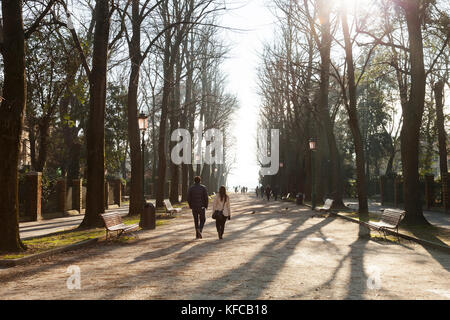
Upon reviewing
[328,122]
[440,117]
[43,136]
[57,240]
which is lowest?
[57,240]

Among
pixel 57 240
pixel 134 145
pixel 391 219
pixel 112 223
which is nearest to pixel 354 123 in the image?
pixel 391 219

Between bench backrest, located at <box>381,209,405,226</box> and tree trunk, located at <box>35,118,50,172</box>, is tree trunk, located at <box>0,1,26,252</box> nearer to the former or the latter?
bench backrest, located at <box>381,209,405,226</box>

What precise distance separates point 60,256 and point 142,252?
5.88ft

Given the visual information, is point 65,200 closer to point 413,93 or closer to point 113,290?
point 413,93

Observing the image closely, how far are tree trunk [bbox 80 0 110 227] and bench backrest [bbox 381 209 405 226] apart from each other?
9.18 m

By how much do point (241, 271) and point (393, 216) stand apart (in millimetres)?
7193

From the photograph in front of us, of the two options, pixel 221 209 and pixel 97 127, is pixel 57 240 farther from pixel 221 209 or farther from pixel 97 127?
pixel 97 127

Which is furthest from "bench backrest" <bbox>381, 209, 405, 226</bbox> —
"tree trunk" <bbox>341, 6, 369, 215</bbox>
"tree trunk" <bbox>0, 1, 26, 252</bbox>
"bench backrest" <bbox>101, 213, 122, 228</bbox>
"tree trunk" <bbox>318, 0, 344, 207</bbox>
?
"tree trunk" <bbox>318, 0, 344, 207</bbox>

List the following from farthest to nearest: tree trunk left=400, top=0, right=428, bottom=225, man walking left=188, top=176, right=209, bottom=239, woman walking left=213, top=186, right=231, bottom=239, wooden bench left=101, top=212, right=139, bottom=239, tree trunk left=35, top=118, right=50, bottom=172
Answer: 1. tree trunk left=35, top=118, right=50, bottom=172
2. tree trunk left=400, top=0, right=428, bottom=225
3. man walking left=188, top=176, right=209, bottom=239
4. woman walking left=213, top=186, right=231, bottom=239
5. wooden bench left=101, top=212, right=139, bottom=239

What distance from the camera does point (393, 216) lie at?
44.8 feet

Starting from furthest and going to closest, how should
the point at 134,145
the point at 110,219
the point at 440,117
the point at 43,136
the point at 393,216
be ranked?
1. the point at 440,117
2. the point at 43,136
3. the point at 134,145
4. the point at 393,216
5. the point at 110,219

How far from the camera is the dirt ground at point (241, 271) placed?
643cm

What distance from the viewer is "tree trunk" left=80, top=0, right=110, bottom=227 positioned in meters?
16.0
